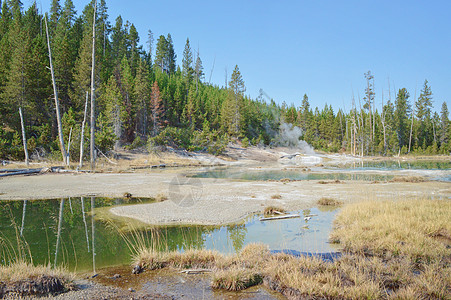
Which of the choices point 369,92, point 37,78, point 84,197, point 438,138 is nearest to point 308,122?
point 369,92

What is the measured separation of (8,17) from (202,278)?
65213 mm

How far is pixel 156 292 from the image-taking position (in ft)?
16.6

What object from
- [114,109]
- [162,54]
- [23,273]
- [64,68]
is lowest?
[23,273]

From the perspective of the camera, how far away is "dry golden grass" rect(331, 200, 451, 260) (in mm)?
6902

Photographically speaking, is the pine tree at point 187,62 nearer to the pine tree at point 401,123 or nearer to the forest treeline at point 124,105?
the forest treeline at point 124,105

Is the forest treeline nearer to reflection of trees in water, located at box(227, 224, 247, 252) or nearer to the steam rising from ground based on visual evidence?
the steam rising from ground

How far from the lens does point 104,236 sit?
8.48m

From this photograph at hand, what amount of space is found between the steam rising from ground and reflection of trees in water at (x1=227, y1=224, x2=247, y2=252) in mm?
59698

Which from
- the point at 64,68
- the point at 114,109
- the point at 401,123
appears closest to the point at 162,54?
the point at 64,68

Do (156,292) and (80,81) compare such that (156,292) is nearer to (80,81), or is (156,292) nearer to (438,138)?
(80,81)

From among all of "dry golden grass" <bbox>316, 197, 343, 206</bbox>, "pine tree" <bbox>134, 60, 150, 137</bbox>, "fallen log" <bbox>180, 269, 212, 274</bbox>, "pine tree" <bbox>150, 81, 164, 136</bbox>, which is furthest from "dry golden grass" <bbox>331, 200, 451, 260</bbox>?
"pine tree" <bbox>134, 60, 150, 137</bbox>

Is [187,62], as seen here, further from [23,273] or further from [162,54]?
[23,273]

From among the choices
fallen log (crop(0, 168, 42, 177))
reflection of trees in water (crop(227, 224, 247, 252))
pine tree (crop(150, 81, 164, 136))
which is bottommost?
reflection of trees in water (crop(227, 224, 247, 252))

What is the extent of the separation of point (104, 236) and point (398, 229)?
8669 millimetres
